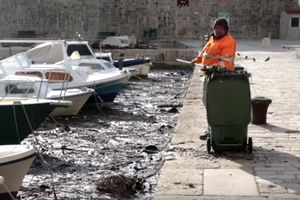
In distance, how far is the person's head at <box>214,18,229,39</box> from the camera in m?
8.59

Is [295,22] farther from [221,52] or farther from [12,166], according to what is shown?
[12,166]

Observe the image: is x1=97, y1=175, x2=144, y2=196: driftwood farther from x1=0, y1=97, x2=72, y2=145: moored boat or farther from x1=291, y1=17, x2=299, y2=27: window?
x1=291, y1=17, x2=299, y2=27: window

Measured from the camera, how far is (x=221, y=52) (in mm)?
8750

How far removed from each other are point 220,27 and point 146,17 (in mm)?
40809

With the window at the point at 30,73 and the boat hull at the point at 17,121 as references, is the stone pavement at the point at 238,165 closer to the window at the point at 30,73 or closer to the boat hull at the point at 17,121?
the boat hull at the point at 17,121

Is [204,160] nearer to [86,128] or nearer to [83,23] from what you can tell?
[86,128]

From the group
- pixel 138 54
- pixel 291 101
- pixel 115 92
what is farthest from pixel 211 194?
pixel 138 54

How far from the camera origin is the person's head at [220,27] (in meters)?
8.59

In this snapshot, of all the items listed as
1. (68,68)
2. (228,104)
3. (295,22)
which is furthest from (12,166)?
(295,22)

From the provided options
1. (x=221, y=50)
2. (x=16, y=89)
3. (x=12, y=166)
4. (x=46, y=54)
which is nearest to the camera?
(x=12, y=166)

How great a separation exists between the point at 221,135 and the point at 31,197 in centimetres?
263

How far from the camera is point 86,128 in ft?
49.5

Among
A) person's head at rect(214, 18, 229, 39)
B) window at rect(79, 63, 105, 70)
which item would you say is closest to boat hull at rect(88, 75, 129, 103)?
window at rect(79, 63, 105, 70)

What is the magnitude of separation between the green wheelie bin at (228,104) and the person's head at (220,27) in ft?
1.78
